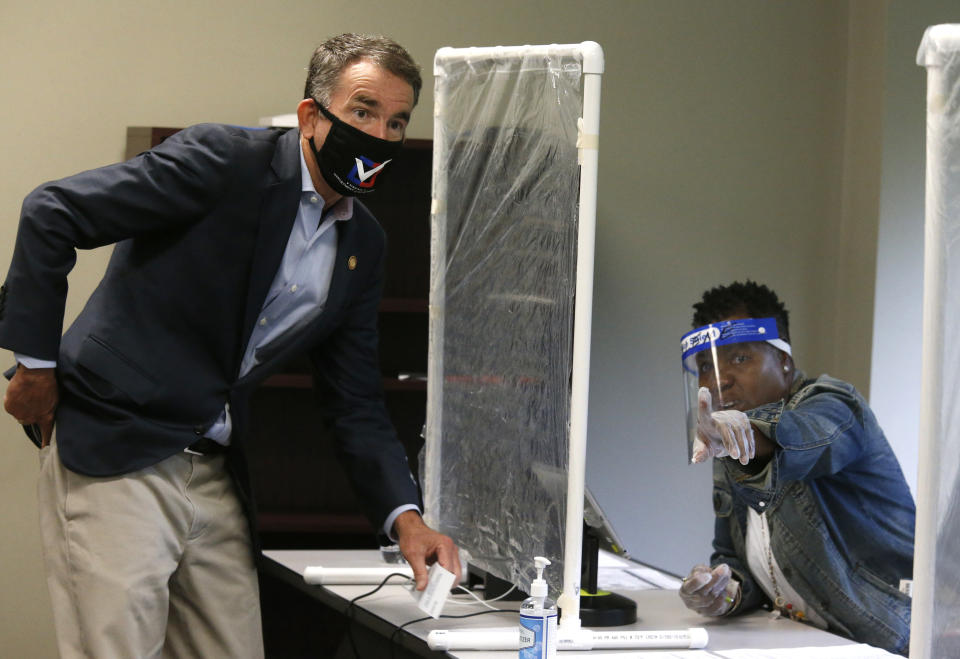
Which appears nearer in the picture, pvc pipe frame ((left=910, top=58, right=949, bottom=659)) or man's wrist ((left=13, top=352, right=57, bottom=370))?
pvc pipe frame ((left=910, top=58, right=949, bottom=659))

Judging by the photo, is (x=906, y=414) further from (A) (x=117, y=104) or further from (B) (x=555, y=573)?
(A) (x=117, y=104)

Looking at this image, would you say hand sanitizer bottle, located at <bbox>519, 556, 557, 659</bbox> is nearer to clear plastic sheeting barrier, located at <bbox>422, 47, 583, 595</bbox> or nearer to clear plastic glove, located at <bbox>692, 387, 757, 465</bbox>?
clear plastic sheeting barrier, located at <bbox>422, 47, 583, 595</bbox>

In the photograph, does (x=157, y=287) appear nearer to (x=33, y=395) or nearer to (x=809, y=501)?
(x=33, y=395)

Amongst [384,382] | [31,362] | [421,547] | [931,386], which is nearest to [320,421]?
[384,382]

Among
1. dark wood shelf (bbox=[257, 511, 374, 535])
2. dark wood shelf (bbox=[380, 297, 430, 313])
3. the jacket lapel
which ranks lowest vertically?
dark wood shelf (bbox=[257, 511, 374, 535])

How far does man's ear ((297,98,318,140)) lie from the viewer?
1685 millimetres

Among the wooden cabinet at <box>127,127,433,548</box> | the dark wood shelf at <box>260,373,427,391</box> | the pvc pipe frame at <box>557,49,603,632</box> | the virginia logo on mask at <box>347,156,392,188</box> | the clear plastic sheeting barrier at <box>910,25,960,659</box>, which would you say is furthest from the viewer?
the wooden cabinet at <box>127,127,433,548</box>

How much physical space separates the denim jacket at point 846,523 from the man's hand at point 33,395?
1.02 m

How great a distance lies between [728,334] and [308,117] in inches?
29.4

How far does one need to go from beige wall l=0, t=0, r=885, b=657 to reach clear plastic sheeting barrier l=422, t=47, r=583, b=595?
4.98 ft

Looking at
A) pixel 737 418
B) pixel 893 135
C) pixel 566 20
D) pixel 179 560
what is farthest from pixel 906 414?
pixel 179 560

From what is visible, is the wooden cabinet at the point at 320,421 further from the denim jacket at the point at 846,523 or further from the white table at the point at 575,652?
the denim jacket at the point at 846,523

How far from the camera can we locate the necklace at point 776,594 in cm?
188

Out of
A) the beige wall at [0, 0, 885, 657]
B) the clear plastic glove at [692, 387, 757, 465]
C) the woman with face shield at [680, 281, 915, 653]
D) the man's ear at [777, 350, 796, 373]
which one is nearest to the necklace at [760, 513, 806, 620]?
the woman with face shield at [680, 281, 915, 653]
